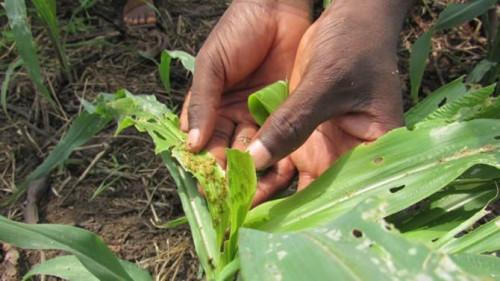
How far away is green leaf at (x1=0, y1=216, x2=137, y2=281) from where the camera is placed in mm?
1059

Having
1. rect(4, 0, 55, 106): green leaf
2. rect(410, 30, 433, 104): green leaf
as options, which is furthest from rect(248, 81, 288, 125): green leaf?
rect(4, 0, 55, 106): green leaf

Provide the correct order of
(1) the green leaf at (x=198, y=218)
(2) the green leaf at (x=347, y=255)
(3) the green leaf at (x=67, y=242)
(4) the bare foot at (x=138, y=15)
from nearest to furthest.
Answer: (2) the green leaf at (x=347, y=255) → (3) the green leaf at (x=67, y=242) → (1) the green leaf at (x=198, y=218) → (4) the bare foot at (x=138, y=15)

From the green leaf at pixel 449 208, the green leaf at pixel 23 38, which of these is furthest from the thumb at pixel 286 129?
the green leaf at pixel 23 38

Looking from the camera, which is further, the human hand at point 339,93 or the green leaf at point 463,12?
the green leaf at point 463,12

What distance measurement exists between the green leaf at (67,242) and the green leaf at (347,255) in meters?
0.32

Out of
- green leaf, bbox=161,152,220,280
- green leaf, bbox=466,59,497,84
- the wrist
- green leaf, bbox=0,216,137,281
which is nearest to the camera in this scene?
green leaf, bbox=0,216,137,281

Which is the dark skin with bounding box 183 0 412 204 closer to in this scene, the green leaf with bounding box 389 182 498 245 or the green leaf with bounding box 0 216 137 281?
the green leaf with bounding box 389 182 498 245

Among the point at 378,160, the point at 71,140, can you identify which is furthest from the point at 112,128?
the point at 378,160

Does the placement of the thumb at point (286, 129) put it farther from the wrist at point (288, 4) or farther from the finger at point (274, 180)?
the wrist at point (288, 4)

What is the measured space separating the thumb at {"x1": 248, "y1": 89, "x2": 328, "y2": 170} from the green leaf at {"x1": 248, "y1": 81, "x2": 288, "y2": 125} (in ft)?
0.35

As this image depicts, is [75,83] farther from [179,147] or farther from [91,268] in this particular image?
[91,268]

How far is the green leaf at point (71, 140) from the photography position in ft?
4.73

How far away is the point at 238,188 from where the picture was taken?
3.85 feet

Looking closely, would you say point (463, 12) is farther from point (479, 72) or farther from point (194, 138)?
point (194, 138)
